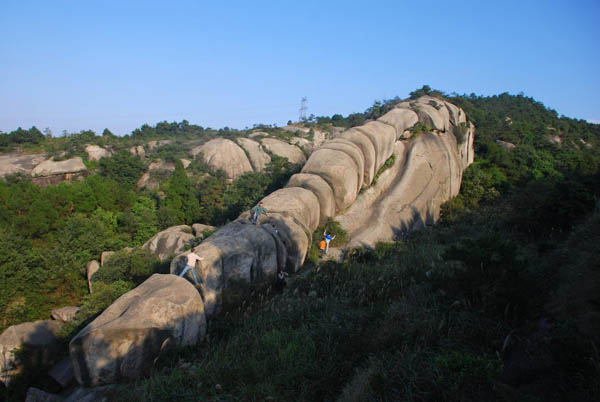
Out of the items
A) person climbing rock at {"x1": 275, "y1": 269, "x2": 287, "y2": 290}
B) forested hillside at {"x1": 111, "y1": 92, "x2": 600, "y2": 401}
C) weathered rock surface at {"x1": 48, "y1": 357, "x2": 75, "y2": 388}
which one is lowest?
weathered rock surface at {"x1": 48, "y1": 357, "x2": 75, "y2": 388}

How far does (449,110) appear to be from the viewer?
25641mm

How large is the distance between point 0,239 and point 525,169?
1171 inches

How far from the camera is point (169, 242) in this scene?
19594 millimetres

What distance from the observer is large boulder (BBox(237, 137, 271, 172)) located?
35469mm

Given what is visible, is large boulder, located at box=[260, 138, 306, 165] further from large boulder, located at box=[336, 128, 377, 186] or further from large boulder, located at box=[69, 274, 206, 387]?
large boulder, located at box=[69, 274, 206, 387]

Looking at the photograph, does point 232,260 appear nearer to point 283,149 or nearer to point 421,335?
point 421,335

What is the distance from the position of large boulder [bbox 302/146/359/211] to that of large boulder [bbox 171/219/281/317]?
621 centimetres

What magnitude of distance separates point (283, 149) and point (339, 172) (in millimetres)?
21633

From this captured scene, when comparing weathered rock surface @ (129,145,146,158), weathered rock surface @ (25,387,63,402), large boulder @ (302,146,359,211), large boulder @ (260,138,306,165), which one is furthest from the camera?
weathered rock surface @ (129,145,146,158)

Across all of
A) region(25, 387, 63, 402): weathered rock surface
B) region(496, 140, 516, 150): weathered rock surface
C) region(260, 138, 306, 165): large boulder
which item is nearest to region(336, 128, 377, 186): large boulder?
region(496, 140, 516, 150): weathered rock surface

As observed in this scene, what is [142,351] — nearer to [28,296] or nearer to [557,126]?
[28,296]

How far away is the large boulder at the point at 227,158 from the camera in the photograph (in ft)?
112

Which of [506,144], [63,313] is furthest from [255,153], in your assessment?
[63,313]

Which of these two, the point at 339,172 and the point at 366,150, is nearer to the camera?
the point at 339,172
